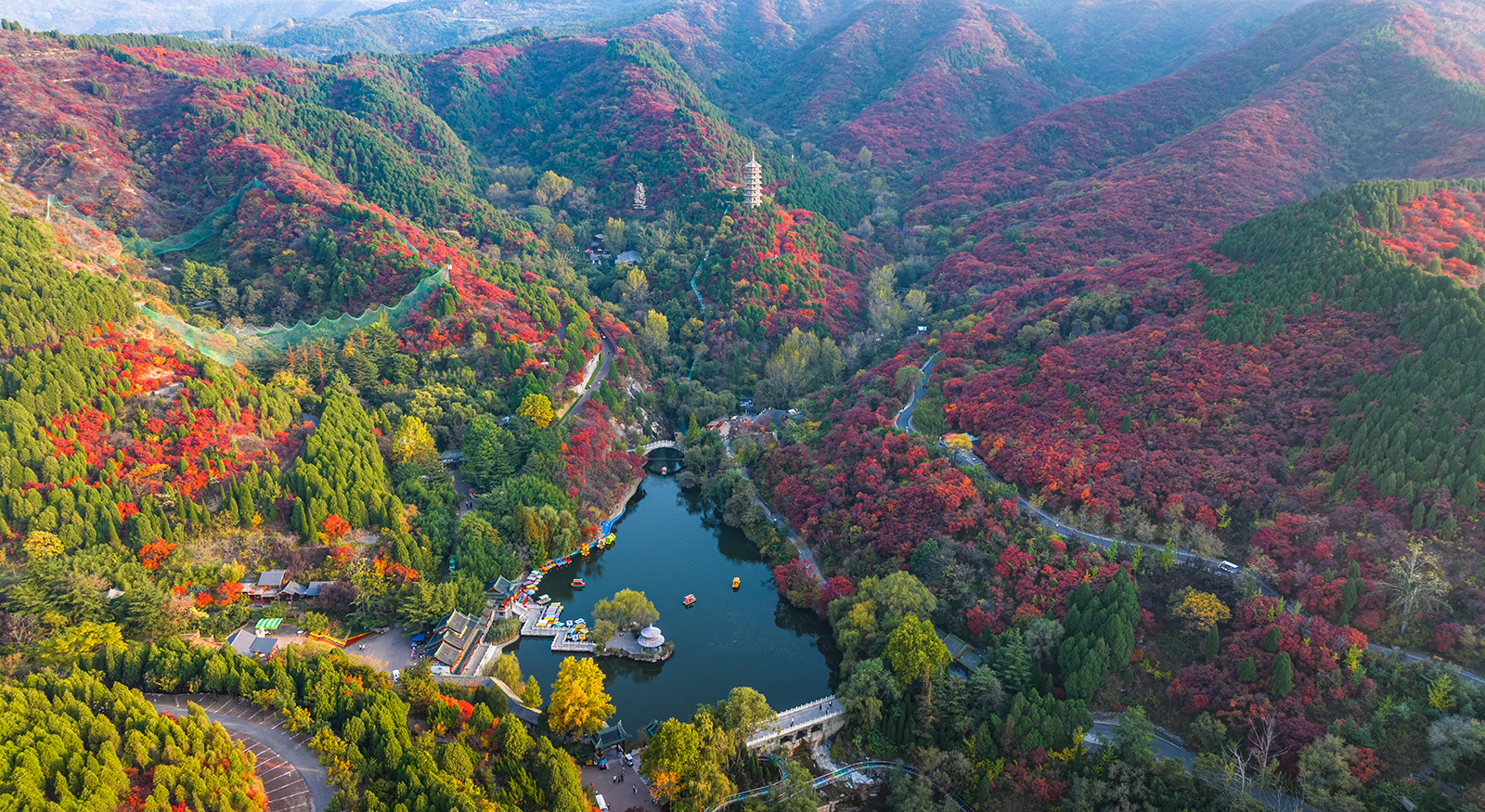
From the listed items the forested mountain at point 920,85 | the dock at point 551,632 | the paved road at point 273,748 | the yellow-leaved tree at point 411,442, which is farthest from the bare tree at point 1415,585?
the forested mountain at point 920,85

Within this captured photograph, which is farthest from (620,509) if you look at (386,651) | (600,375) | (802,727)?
(802,727)

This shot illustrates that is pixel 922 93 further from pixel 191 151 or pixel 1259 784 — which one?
pixel 1259 784

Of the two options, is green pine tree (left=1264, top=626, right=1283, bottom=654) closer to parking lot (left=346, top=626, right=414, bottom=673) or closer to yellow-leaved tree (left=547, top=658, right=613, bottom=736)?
yellow-leaved tree (left=547, top=658, right=613, bottom=736)

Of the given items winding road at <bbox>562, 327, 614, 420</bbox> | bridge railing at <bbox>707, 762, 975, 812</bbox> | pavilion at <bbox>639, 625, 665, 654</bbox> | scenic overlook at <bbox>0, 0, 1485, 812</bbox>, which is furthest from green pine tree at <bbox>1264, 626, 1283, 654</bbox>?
winding road at <bbox>562, 327, 614, 420</bbox>

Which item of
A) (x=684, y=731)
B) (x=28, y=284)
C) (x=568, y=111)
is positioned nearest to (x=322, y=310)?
(x=28, y=284)

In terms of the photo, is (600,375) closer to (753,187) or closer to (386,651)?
(386,651)
